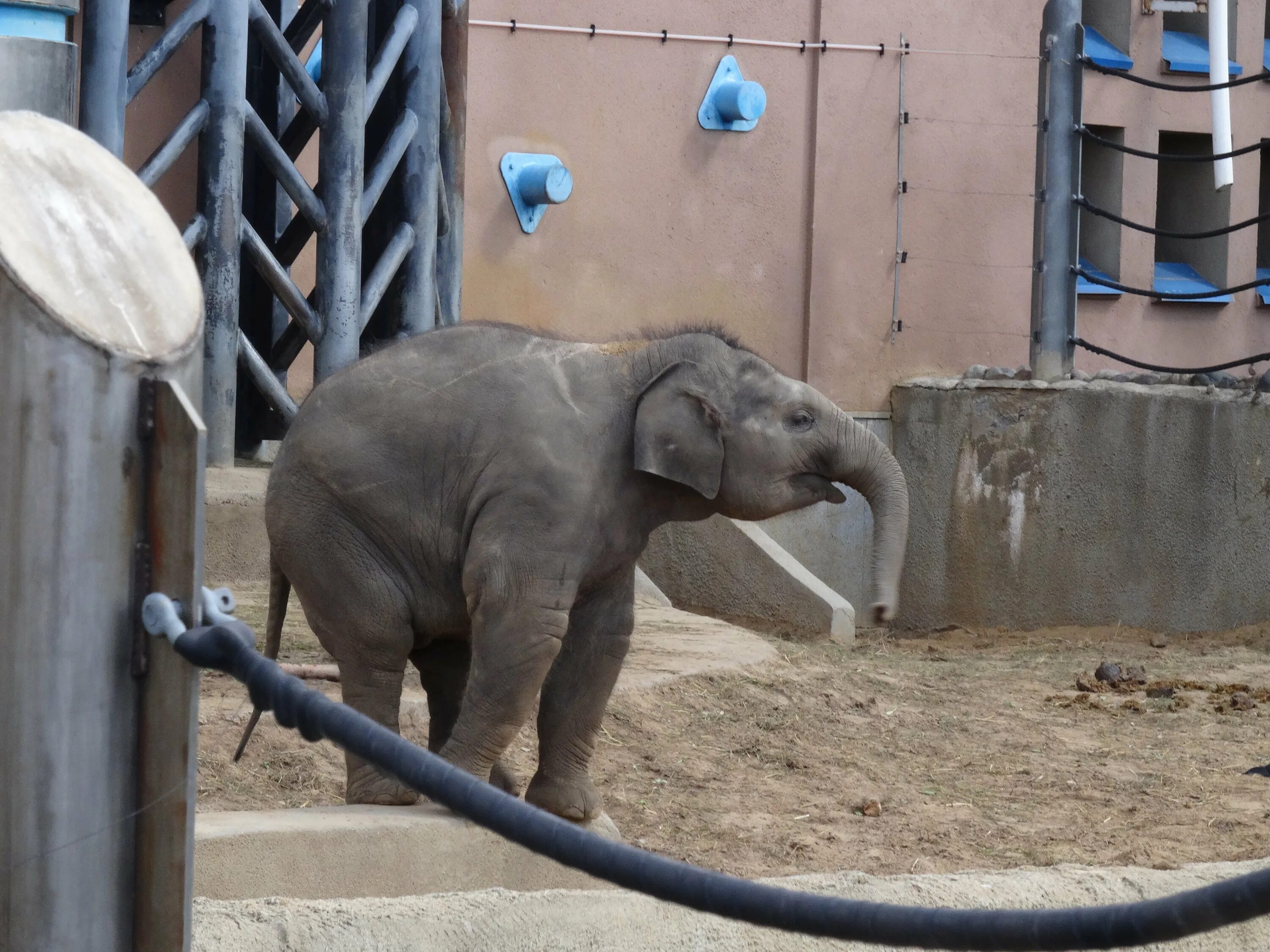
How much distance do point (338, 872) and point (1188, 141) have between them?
10218mm

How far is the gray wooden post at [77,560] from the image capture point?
1.86 m

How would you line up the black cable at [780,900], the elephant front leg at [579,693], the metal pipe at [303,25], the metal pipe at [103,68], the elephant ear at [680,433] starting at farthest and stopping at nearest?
the metal pipe at [303,25] < the metal pipe at [103,68] < the elephant front leg at [579,693] < the elephant ear at [680,433] < the black cable at [780,900]

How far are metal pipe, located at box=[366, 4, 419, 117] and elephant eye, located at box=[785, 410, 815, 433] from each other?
4.31 metres

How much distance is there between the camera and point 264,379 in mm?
8242

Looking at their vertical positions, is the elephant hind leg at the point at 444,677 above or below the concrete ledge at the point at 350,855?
above

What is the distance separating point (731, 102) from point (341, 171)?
312cm

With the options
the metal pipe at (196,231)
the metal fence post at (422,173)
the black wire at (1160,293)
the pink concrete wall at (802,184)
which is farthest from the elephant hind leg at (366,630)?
the black wire at (1160,293)

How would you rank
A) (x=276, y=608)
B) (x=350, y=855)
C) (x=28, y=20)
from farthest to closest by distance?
(x=276, y=608) < (x=350, y=855) < (x=28, y=20)

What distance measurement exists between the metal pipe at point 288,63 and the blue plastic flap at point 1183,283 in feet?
21.1

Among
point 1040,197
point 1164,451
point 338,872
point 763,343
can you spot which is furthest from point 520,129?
point 338,872

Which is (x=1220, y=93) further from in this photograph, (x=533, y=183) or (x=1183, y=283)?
(x=533, y=183)

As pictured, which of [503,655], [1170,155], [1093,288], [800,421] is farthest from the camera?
[1093,288]

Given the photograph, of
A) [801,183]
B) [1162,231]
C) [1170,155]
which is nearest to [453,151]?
[801,183]

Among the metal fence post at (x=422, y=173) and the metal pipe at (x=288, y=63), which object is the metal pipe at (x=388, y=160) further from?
the metal pipe at (x=288, y=63)
